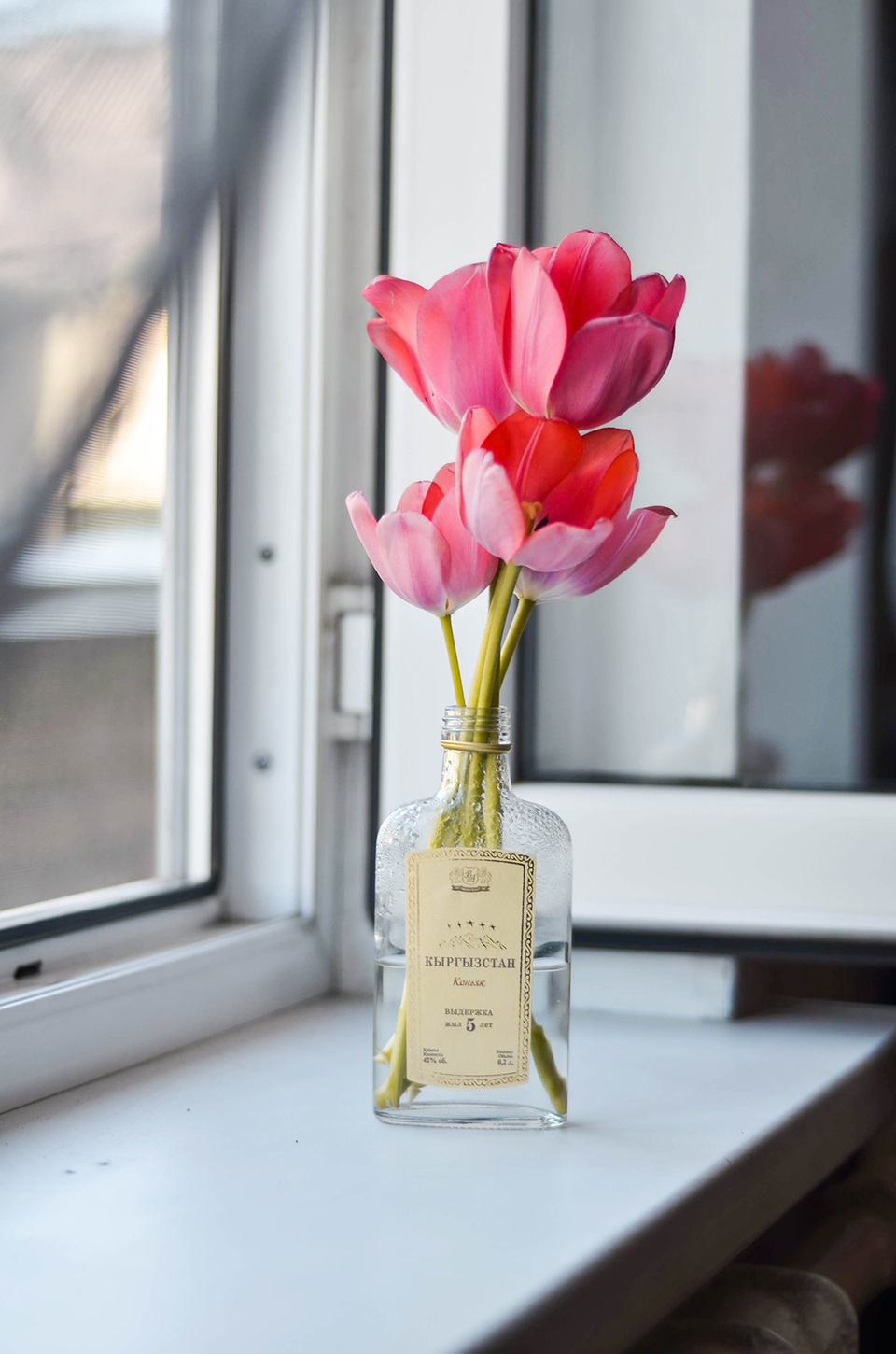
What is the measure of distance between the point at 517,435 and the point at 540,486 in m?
0.02

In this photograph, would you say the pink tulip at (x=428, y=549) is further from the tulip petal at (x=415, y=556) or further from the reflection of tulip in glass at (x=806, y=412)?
the reflection of tulip in glass at (x=806, y=412)

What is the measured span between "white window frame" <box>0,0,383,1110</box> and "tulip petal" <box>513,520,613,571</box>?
0.31m

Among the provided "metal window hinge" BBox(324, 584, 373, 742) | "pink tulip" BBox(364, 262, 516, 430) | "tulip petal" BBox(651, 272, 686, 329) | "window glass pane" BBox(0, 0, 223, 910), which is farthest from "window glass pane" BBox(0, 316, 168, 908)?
"tulip petal" BBox(651, 272, 686, 329)

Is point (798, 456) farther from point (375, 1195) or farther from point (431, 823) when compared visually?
point (375, 1195)

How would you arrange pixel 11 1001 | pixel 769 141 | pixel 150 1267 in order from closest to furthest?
pixel 150 1267
pixel 11 1001
pixel 769 141

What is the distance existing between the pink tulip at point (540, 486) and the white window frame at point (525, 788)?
23cm

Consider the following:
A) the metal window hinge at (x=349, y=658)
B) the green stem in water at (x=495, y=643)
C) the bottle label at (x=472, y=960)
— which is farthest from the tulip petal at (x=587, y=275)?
the metal window hinge at (x=349, y=658)

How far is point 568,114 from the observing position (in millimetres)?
743

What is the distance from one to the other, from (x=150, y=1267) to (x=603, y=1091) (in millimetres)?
253

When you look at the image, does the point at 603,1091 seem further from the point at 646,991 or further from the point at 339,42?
the point at 339,42

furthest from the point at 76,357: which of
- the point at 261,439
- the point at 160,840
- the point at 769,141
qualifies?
the point at 769,141

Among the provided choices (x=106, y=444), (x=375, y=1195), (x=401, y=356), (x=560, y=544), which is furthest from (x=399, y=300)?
(x=375, y=1195)

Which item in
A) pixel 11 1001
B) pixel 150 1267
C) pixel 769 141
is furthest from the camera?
pixel 769 141

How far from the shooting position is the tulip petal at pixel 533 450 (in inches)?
19.1
